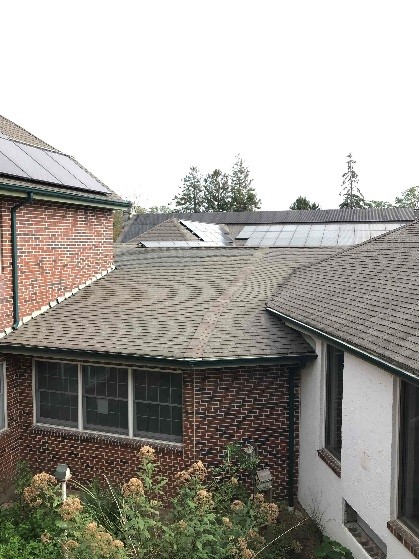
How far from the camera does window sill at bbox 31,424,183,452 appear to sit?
956 cm

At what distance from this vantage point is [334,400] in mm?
8531

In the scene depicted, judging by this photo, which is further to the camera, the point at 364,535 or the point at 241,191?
the point at 241,191

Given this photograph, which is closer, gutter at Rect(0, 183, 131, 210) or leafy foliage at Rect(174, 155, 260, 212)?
gutter at Rect(0, 183, 131, 210)

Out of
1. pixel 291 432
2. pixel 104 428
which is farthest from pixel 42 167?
pixel 291 432

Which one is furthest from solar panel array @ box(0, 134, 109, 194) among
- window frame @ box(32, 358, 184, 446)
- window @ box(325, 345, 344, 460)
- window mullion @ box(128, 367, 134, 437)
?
window @ box(325, 345, 344, 460)

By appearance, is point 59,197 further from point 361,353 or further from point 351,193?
point 351,193

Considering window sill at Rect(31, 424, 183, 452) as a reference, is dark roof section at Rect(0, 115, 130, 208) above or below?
above

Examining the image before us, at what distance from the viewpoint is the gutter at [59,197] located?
977 cm

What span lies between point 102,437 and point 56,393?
1305 mm

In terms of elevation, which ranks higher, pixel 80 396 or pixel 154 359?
pixel 154 359

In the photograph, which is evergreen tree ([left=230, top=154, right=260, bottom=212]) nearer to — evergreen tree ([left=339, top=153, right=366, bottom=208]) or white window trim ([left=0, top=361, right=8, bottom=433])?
evergreen tree ([left=339, top=153, right=366, bottom=208])

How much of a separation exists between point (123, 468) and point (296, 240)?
764 inches

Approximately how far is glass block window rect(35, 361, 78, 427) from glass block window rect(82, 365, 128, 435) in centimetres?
26

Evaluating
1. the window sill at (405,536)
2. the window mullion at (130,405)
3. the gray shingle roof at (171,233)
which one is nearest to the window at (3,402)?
the window mullion at (130,405)
